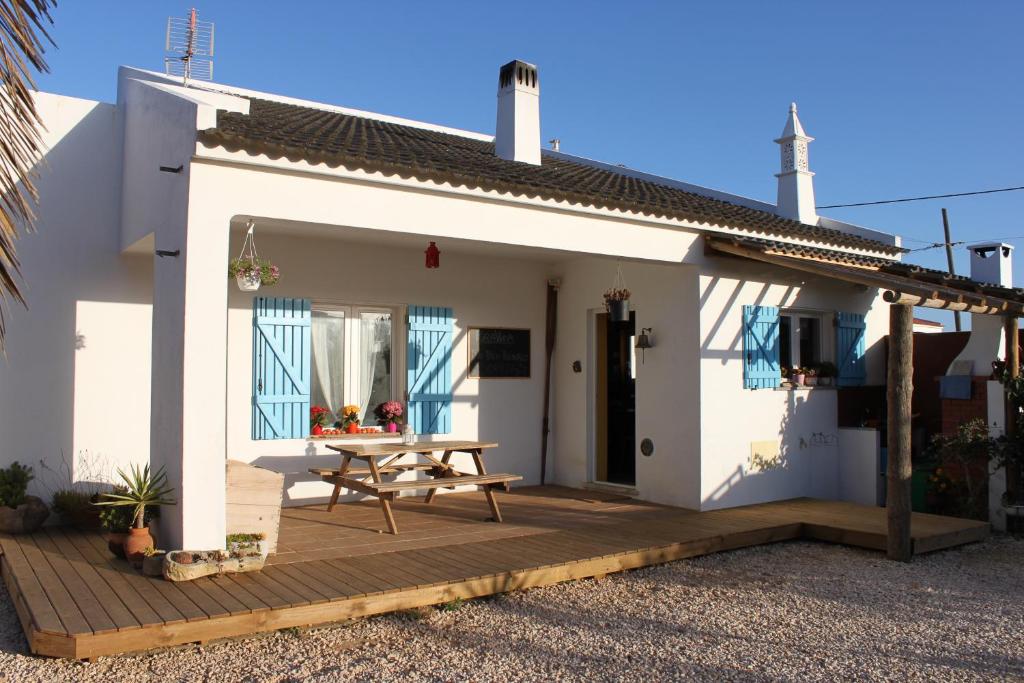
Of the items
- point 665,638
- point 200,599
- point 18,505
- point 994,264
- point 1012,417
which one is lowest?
point 665,638

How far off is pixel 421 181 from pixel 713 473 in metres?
4.04

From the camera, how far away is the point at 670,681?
4.10 m

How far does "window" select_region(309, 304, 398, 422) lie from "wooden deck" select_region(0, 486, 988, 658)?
3.75 ft

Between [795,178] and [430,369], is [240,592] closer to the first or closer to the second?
[430,369]

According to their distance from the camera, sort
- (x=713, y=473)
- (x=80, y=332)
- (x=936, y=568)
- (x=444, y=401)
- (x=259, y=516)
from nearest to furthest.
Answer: (x=259, y=516)
(x=936, y=568)
(x=80, y=332)
(x=713, y=473)
(x=444, y=401)

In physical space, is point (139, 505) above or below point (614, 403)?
below

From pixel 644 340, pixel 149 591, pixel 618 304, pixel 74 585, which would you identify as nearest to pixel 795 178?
pixel 644 340

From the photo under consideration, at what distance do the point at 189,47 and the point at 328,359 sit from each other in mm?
5405

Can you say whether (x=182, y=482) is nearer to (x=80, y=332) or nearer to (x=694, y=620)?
(x=80, y=332)

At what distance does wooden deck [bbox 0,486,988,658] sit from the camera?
4.38 metres

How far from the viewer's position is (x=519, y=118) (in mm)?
9445

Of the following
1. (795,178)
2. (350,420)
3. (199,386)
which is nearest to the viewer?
(199,386)

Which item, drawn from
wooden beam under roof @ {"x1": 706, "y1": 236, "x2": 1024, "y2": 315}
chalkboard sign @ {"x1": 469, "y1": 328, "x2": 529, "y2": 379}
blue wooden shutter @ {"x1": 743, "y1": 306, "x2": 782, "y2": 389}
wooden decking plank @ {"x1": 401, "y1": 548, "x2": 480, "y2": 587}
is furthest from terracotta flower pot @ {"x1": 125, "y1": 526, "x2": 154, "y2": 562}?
blue wooden shutter @ {"x1": 743, "y1": 306, "x2": 782, "y2": 389}

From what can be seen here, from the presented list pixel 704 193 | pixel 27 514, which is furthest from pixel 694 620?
pixel 704 193
